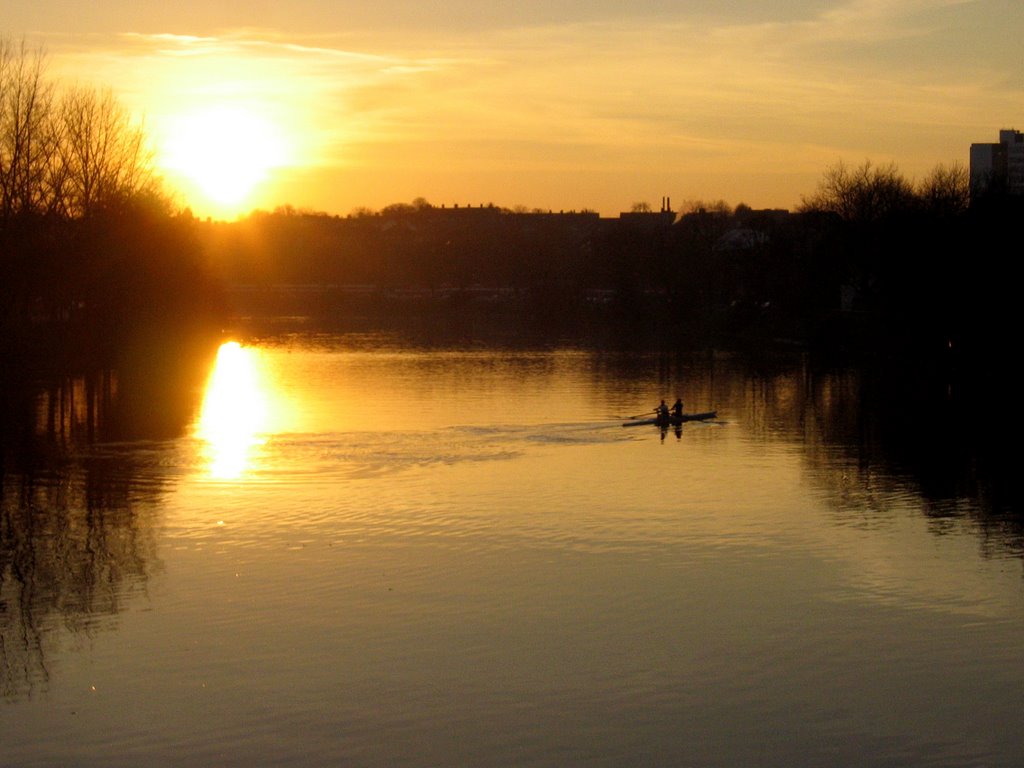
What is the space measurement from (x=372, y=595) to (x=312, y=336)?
77.9 metres

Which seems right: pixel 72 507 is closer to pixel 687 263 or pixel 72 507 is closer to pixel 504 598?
pixel 504 598

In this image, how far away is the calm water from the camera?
54.6 ft

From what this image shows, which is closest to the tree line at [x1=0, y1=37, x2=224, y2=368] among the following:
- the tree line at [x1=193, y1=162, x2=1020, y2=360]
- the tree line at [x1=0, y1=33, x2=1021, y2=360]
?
the tree line at [x1=0, y1=33, x2=1021, y2=360]

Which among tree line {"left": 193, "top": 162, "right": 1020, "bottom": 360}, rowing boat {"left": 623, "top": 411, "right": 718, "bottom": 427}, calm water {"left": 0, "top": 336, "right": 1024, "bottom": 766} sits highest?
tree line {"left": 193, "top": 162, "right": 1020, "bottom": 360}

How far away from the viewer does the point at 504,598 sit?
22422mm

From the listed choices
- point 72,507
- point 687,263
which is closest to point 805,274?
point 687,263

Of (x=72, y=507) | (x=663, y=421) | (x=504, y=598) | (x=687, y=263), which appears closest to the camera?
(x=504, y=598)

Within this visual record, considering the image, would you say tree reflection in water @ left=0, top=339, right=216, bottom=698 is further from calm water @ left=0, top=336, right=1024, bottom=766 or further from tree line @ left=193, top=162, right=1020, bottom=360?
tree line @ left=193, top=162, right=1020, bottom=360

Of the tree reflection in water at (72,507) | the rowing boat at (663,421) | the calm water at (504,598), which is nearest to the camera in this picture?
the calm water at (504,598)

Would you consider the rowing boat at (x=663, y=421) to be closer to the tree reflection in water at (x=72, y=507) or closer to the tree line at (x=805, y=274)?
the tree reflection in water at (x=72, y=507)

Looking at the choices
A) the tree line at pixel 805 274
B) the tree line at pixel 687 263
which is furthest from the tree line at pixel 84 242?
the tree line at pixel 805 274

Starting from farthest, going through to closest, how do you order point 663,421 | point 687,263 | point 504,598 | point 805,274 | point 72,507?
point 687,263, point 805,274, point 663,421, point 72,507, point 504,598

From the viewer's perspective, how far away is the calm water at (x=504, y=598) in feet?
54.6

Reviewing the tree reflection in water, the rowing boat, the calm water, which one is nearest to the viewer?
the calm water
